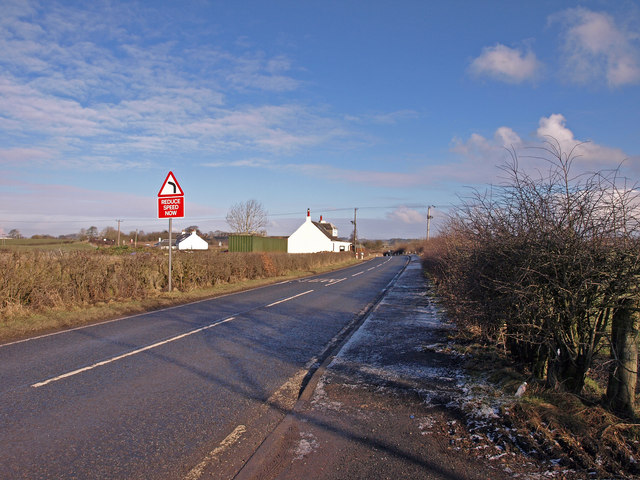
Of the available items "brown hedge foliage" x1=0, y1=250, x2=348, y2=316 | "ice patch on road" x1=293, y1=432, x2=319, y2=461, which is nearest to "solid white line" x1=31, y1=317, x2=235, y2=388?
"ice patch on road" x1=293, y1=432, x2=319, y2=461

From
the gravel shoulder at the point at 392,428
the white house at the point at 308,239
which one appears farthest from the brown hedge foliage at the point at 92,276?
the white house at the point at 308,239

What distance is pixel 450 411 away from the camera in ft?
15.6

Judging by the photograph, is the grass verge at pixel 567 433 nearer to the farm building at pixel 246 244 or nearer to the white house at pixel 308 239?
the farm building at pixel 246 244

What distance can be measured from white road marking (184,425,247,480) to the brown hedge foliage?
8.85m

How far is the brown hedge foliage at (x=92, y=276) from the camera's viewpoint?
11359mm

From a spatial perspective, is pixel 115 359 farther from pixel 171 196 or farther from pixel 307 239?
pixel 307 239

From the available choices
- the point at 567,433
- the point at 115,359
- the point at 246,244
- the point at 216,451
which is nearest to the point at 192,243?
the point at 246,244

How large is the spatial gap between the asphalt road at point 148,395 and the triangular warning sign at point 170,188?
6543 mm

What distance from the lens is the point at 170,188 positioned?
52.2 ft

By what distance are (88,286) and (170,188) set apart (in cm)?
431

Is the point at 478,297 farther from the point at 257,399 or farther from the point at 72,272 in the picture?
the point at 72,272

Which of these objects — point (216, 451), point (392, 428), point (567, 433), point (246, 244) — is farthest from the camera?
point (246, 244)

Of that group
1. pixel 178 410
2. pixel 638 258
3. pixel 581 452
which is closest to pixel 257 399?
pixel 178 410

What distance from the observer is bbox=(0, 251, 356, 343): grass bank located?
35.1 feet
